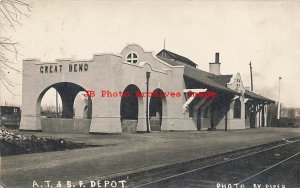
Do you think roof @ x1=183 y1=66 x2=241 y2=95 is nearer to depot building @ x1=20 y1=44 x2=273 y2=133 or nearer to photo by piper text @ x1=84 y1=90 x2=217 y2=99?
depot building @ x1=20 y1=44 x2=273 y2=133

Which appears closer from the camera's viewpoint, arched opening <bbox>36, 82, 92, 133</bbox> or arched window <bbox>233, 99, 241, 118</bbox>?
arched opening <bbox>36, 82, 92, 133</bbox>

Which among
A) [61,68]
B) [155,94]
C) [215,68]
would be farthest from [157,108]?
[215,68]

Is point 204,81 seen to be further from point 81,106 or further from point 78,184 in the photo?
point 78,184

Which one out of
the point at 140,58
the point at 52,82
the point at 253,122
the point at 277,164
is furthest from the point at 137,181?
the point at 253,122

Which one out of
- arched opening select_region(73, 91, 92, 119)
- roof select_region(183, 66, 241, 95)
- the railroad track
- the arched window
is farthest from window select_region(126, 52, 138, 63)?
the railroad track

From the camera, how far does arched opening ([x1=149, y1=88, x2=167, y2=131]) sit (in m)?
31.6

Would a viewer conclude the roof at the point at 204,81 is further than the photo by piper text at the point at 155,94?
Yes

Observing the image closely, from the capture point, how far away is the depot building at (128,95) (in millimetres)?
25422

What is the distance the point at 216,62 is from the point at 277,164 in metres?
39.5

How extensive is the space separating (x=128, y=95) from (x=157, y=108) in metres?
4.75

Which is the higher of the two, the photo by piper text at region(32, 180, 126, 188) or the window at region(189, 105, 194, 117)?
the window at region(189, 105, 194, 117)

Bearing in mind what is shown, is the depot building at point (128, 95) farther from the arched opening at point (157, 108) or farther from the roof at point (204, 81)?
the roof at point (204, 81)

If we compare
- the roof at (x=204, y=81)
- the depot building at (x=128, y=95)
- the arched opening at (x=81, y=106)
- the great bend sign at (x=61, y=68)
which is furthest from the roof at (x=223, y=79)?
the great bend sign at (x=61, y=68)

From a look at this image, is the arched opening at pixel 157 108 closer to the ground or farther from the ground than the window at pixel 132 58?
closer to the ground
